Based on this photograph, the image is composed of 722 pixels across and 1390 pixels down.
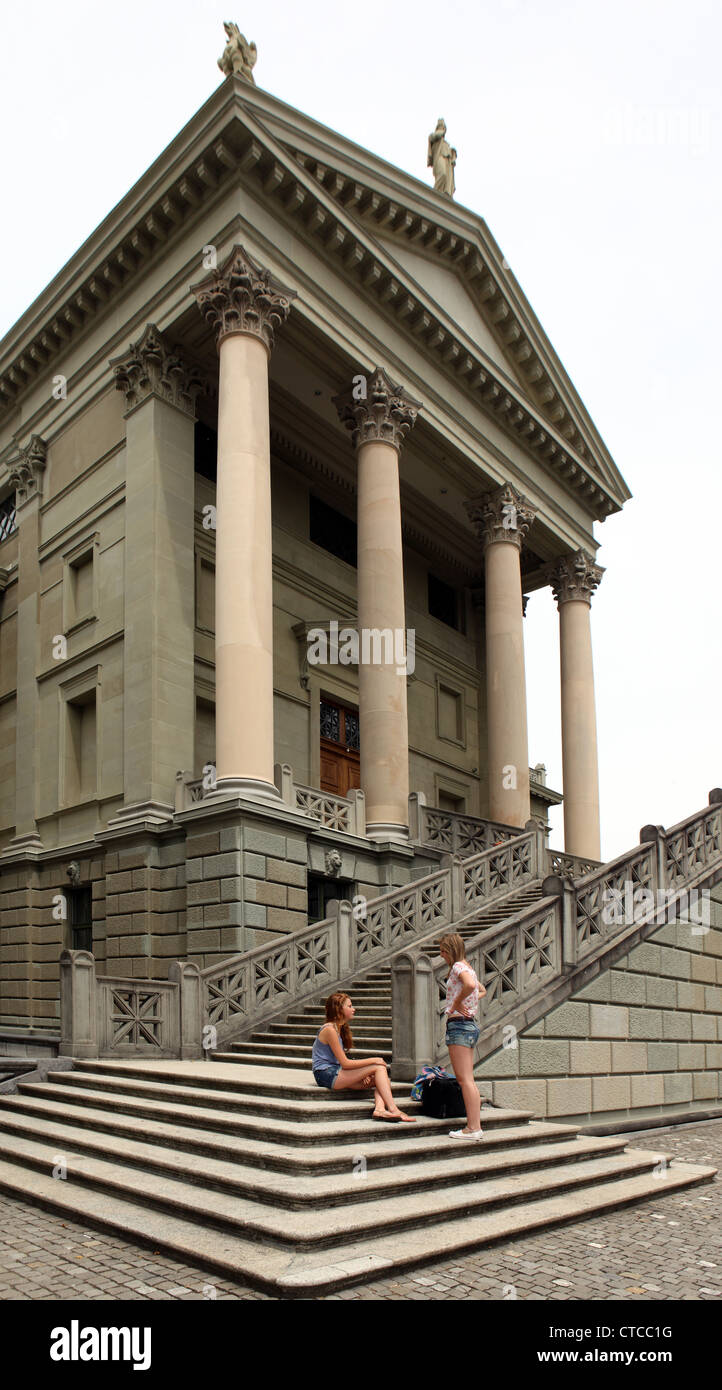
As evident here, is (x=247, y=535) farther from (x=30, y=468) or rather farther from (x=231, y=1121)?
(x=231, y=1121)

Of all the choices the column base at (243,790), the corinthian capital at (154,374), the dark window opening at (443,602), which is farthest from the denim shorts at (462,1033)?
the dark window opening at (443,602)

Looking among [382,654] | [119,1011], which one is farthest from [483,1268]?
[382,654]

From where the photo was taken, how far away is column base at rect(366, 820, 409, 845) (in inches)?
986

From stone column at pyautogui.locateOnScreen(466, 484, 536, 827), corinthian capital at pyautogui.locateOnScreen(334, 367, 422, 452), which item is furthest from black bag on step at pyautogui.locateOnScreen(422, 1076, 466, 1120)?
stone column at pyautogui.locateOnScreen(466, 484, 536, 827)

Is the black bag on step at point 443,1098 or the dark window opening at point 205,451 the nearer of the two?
the black bag on step at point 443,1098

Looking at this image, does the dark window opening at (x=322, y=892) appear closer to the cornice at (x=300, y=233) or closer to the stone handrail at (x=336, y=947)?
the stone handrail at (x=336, y=947)

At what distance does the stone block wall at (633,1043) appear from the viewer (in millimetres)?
A: 14008

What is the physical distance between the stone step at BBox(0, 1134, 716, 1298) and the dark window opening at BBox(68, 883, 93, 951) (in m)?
15.1

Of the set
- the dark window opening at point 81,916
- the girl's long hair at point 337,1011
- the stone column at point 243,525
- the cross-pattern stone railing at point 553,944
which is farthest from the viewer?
the dark window opening at point 81,916

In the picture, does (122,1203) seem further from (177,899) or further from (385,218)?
(385,218)

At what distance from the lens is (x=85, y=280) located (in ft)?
88.7

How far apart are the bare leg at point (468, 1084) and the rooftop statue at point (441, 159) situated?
93.9 ft

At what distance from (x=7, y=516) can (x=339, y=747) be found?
12.4m
